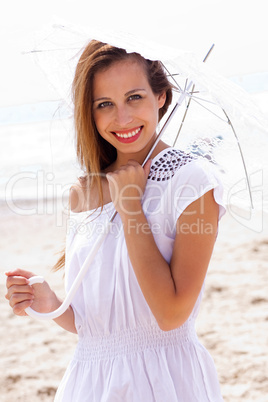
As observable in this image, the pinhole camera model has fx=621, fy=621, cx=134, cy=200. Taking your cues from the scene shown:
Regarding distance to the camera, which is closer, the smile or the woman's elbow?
the woman's elbow

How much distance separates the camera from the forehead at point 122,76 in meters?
2.15

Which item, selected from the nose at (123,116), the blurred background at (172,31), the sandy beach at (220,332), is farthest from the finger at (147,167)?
the blurred background at (172,31)

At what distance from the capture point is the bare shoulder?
2395 millimetres

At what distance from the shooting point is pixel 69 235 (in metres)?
2.33

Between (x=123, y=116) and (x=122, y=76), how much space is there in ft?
0.50

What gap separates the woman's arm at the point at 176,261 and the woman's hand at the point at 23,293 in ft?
1.47

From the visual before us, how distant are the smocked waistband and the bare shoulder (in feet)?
1.74

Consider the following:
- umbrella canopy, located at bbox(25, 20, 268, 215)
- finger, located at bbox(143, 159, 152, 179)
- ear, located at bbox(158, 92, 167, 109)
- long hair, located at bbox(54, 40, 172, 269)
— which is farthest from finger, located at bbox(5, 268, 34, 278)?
ear, located at bbox(158, 92, 167, 109)

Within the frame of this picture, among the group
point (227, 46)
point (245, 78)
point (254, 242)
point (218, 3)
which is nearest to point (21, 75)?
point (245, 78)

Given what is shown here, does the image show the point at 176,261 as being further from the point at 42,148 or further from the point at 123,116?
the point at 42,148

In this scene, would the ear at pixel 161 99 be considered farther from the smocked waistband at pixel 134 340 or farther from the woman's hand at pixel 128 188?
the smocked waistband at pixel 134 340

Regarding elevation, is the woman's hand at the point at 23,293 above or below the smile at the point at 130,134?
below

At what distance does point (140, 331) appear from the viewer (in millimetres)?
2059

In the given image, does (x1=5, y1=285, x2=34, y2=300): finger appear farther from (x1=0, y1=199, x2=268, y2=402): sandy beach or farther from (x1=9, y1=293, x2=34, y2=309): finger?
(x1=0, y1=199, x2=268, y2=402): sandy beach
